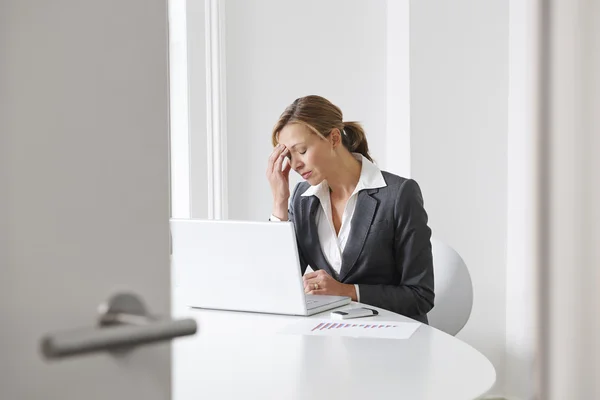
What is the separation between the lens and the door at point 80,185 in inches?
12.8

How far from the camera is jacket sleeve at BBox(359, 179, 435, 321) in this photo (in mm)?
1889

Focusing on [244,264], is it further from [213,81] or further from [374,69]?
[374,69]

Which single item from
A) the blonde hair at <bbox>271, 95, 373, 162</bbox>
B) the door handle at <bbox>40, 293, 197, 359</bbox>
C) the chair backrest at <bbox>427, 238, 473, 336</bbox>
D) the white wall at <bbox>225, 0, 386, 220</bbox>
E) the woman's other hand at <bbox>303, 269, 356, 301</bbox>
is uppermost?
the white wall at <bbox>225, 0, 386, 220</bbox>

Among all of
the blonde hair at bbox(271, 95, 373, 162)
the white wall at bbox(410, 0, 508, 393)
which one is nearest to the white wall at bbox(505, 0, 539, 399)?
the white wall at bbox(410, 0, 508, 393)

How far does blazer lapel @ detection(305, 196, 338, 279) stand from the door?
1.76 m

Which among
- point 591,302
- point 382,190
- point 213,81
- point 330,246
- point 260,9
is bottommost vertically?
point 591,302

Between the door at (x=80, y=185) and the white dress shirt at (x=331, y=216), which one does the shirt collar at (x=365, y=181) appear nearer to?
the white dress shirt at (x=331, y=216)

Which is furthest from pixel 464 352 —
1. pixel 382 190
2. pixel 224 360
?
pixel 382 190

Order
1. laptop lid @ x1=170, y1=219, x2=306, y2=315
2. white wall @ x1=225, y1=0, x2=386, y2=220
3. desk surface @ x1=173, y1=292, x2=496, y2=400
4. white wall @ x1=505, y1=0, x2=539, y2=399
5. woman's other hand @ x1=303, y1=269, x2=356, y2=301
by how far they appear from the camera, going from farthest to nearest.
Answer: white wall @ x1=225, y1=0, x2=386, y2=220
white wall @ x1=505, y1=0, x2=539, y2=399
woman's other hand @ x1=303, y1=269, x2=356, y2=301
laptop lid @ x1=170, y1=219, x2=306, y2=315
desk surface @ x1=173, y1=292, x2=496, y2=400

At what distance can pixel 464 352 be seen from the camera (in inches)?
49.9

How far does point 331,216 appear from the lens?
7.14 ft

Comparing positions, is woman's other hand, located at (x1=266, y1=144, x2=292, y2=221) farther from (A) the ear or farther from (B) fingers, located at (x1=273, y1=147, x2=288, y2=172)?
(A) the ear

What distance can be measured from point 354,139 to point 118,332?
1.99 metres

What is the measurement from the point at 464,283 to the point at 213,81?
3.91ft
